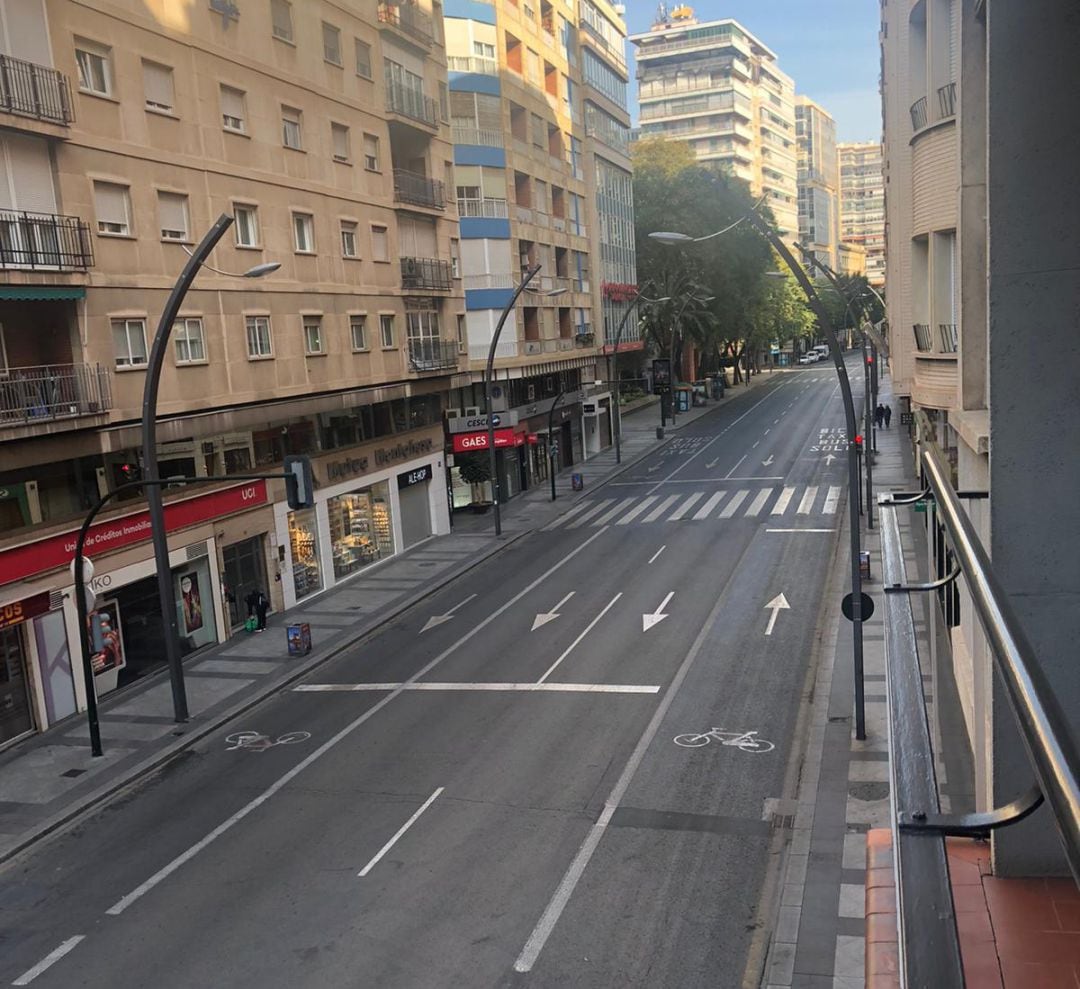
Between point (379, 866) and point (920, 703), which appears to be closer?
point (920, 703)

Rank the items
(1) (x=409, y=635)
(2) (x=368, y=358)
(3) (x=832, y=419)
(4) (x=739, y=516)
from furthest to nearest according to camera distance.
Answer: (3) (x=832, y=419) → (4) (x=739, y=516) → (2) (x=368, y=358) → (1) (x=409, y=635)

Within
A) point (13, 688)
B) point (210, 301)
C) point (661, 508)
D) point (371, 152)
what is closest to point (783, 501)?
point (661, 508)

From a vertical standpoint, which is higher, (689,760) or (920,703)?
(920,703)

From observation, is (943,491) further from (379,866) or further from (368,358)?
(368,358)

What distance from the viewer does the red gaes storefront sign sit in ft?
66.7

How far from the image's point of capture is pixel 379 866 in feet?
44.9

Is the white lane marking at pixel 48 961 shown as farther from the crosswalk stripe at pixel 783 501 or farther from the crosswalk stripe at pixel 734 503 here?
the crosswalk stripe at pixel 783 501

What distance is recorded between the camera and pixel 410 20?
37.8 m

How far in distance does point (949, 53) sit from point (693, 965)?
12841 mm

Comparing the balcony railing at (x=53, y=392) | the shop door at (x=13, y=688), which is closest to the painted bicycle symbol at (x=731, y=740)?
the shop door at (x=13, y=688)

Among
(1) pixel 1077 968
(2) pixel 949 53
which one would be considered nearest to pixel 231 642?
(2) pixel 949 53

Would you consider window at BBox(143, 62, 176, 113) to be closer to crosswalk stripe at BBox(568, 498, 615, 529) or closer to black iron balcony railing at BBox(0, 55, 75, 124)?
black iron balcony railing at BBox(0, 55, 75, 124)

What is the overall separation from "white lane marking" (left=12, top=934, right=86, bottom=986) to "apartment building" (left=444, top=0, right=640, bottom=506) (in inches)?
1241

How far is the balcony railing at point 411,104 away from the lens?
36.6 m
